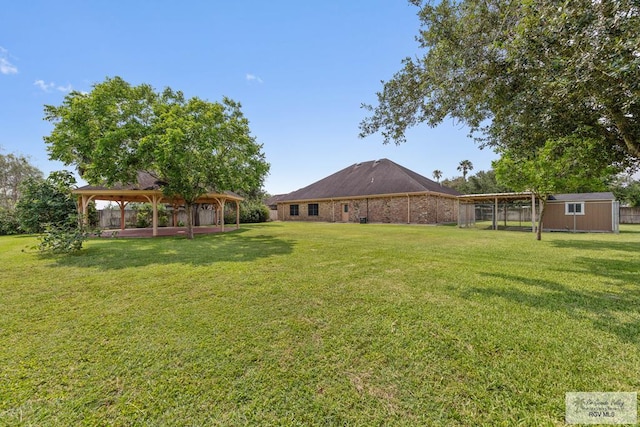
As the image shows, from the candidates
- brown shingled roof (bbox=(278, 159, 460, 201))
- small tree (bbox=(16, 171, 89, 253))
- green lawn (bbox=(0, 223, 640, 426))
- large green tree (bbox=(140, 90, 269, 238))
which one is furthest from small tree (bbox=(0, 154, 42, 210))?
green lawn (bbox=(0, 223, 640, 426))

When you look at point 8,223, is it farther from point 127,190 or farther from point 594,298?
point 594,298

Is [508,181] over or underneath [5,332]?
over

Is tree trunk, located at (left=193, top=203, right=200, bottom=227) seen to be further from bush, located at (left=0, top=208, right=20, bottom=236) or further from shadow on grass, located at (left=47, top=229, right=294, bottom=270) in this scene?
shadow on grass, located at (left=47, top=229, right=294, bottom=270)

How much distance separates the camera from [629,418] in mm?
1736

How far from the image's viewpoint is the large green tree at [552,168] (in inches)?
257

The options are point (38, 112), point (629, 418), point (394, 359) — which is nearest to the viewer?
point (629, 418)

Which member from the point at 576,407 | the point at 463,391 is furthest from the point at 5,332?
the point at 576,407

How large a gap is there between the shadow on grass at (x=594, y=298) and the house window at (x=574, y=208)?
12.4m

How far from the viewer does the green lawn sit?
1854 mm

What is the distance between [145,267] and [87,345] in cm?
373

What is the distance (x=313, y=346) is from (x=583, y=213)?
19.2 m

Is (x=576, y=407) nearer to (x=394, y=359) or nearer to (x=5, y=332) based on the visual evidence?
(x=394, y=359)

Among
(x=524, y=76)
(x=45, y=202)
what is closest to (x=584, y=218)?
(x=524, y=76)

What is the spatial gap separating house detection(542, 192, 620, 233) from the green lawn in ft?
42.0
